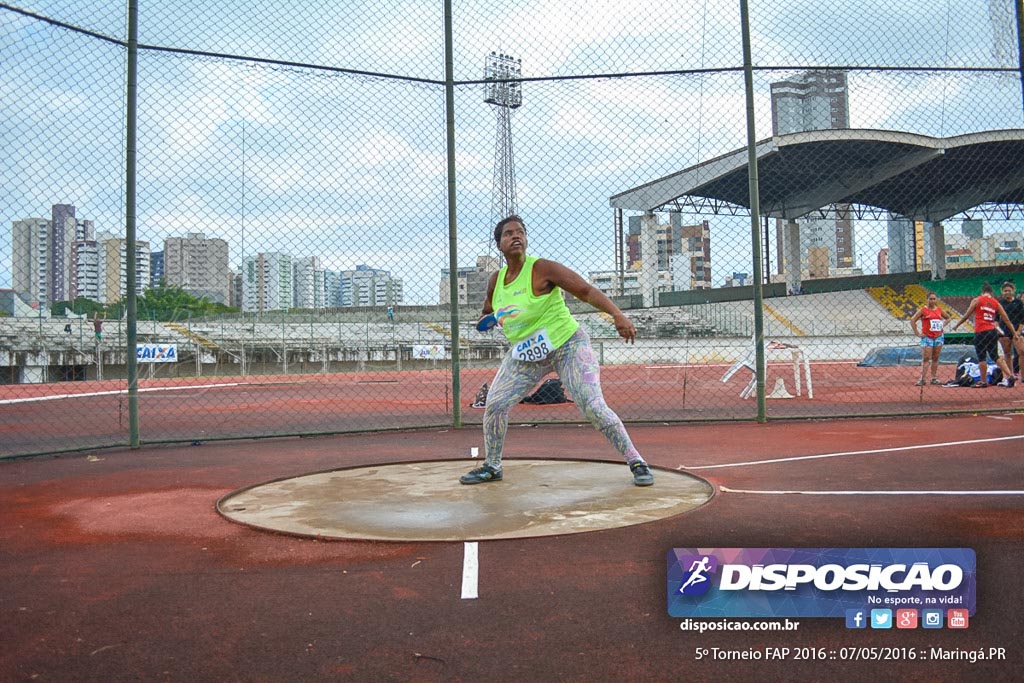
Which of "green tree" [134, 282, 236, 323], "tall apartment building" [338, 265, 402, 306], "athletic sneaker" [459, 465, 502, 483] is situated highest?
"green tree" [134, 282, 236, 323]

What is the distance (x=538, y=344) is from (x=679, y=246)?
389 inches

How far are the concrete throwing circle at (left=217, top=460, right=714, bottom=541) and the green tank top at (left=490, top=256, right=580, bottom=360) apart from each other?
3.02ft

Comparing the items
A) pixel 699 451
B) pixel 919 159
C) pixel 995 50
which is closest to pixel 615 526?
pixel 699 451

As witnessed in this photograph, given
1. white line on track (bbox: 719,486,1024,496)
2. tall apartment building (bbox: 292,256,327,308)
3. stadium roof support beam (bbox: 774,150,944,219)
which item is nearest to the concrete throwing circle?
white line on track (bbox: 719,486,1024,496)

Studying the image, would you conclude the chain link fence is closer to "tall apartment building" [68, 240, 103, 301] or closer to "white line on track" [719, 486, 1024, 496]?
"tall apartment building" [68, 240, 103, 301]

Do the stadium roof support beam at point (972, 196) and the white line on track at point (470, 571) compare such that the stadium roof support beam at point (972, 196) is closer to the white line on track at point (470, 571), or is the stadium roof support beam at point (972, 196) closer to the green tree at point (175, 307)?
the green tree at point (175, 307)

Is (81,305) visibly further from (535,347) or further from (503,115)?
(535,347)

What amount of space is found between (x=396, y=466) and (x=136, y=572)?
9.20ft

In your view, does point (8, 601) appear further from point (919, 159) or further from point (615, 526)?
point (919, 159)

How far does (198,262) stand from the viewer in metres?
12.7

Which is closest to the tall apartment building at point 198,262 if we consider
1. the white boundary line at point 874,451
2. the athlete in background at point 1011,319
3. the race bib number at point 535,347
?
the race bib number at point 535,347

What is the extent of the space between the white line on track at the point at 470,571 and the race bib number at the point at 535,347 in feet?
5.64

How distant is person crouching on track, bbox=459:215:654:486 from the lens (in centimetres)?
480

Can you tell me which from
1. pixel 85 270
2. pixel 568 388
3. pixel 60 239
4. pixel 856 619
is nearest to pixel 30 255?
pixel 60 239
